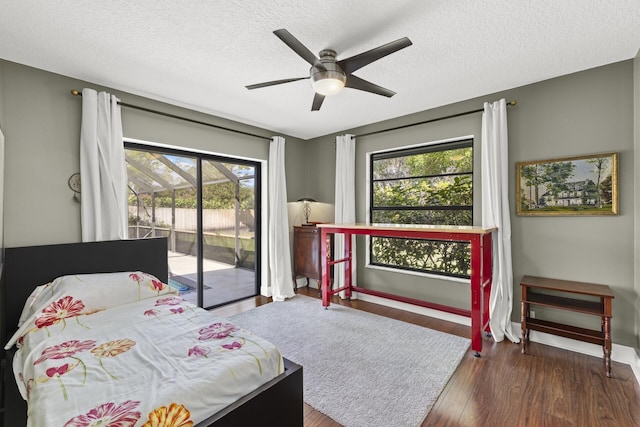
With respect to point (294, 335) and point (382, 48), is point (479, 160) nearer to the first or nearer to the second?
point (382, 48)

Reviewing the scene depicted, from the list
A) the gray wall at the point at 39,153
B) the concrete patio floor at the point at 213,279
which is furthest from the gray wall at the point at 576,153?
the gray wall at the point at 39,153

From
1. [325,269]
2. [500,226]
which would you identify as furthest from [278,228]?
[500,226]

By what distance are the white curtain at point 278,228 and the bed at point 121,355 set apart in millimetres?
1708

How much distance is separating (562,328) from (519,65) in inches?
→ 89.4

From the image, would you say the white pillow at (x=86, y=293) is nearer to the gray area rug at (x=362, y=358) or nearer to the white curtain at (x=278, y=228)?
the gray area rug at (x=362, y=358)

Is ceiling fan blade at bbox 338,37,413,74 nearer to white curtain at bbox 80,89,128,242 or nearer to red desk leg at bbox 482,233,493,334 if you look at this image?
red desk leg at bbox 482,233,493,334

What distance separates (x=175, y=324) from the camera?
1.79m

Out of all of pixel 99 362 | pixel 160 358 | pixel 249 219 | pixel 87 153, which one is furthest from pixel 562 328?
pixel 87 153

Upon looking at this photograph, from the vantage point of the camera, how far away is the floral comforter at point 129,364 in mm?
1017

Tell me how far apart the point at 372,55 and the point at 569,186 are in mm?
2193

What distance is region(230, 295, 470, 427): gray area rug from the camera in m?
1.82

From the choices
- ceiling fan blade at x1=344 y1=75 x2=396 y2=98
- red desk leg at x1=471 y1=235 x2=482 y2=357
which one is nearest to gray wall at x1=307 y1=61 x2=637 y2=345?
red desk leg at x1=471 y1=235 x2=482 y2=357

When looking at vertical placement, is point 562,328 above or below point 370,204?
below

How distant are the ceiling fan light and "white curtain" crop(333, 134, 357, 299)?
200 centimetres
